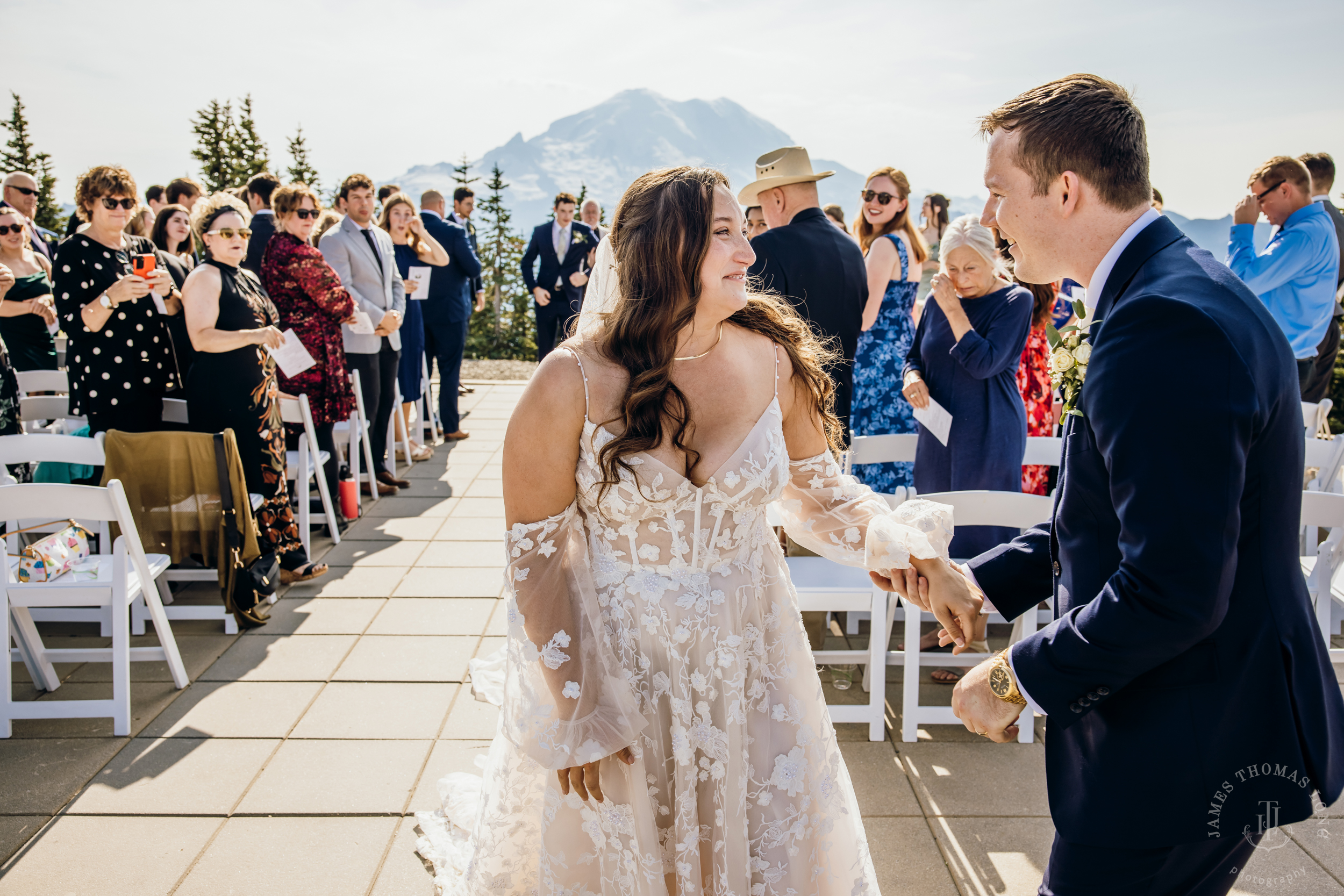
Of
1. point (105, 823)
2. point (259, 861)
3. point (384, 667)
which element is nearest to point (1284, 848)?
point (259, 861)

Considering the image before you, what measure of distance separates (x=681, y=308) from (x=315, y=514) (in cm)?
438

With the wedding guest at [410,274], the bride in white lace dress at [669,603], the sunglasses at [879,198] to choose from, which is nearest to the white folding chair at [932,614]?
the bride in white lace dress at [669,603]

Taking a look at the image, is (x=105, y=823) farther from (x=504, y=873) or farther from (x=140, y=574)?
(x=504, y=873)

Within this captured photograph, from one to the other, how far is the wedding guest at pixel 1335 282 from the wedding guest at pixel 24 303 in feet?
29.4

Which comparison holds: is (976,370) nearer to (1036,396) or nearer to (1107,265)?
(1036,396)

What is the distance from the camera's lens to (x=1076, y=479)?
1.43 meters

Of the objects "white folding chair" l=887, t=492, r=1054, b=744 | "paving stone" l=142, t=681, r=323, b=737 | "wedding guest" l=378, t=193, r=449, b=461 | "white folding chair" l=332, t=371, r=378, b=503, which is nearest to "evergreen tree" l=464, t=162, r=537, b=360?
"wedding guest" l=378, t=193, r=449, b=461

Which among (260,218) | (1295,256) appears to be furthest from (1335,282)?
(260,218)

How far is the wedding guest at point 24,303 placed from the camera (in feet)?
19.2

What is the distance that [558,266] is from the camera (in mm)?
9375

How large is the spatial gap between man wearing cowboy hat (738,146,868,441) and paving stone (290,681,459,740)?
8.11 feet

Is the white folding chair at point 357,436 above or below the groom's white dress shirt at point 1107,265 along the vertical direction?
below

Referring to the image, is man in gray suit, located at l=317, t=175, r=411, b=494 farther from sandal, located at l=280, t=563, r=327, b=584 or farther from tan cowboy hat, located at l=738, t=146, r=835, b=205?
tan cowboy hat, located at l=738, t=146, r=835, b=205

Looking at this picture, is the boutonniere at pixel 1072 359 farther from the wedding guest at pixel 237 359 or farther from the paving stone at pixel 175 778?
the wedding guest at pixel 237 359
